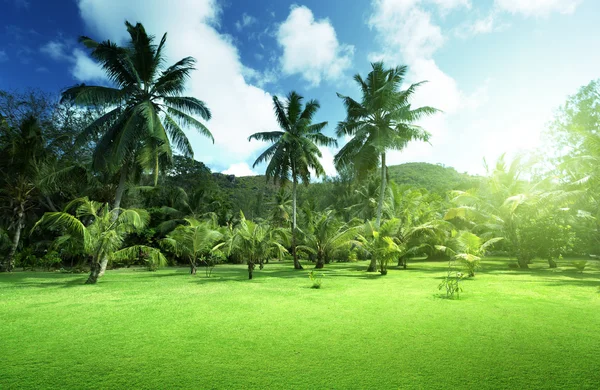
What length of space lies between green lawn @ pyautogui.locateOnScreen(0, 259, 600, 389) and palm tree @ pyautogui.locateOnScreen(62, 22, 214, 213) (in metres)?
8.45

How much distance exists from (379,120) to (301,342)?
562 inches

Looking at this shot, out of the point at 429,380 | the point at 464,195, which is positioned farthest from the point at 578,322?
the point at 464,195

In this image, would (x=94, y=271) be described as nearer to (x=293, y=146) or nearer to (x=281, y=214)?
(x=293, y=146)

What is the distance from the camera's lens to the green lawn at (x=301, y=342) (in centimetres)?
323

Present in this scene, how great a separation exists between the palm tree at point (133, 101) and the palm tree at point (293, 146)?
4.82m

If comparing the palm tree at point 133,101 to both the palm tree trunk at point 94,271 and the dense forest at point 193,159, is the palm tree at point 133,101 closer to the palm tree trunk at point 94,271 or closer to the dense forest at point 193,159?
the dense forest at point 193,159

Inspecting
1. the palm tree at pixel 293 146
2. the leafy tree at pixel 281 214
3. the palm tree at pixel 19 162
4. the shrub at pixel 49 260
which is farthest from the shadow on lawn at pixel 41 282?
the leafy tree at pixel 281 214

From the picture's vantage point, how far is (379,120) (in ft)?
54.4

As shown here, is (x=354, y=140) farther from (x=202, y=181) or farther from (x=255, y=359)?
(x=202, y=181)

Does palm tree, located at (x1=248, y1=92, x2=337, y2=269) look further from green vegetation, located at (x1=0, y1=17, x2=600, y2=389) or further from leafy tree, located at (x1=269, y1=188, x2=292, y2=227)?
leafy tree, located at (x1=269, y1=188, x2=292, y2=227)

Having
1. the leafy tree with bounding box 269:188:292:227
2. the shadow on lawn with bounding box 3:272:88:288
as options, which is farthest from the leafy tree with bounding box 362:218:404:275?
the shadow on lawn with bounding box 3:272:88:288

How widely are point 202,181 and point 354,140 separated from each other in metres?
21.2

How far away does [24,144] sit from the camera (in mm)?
15234

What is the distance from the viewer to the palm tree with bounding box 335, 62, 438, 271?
52.0ft
